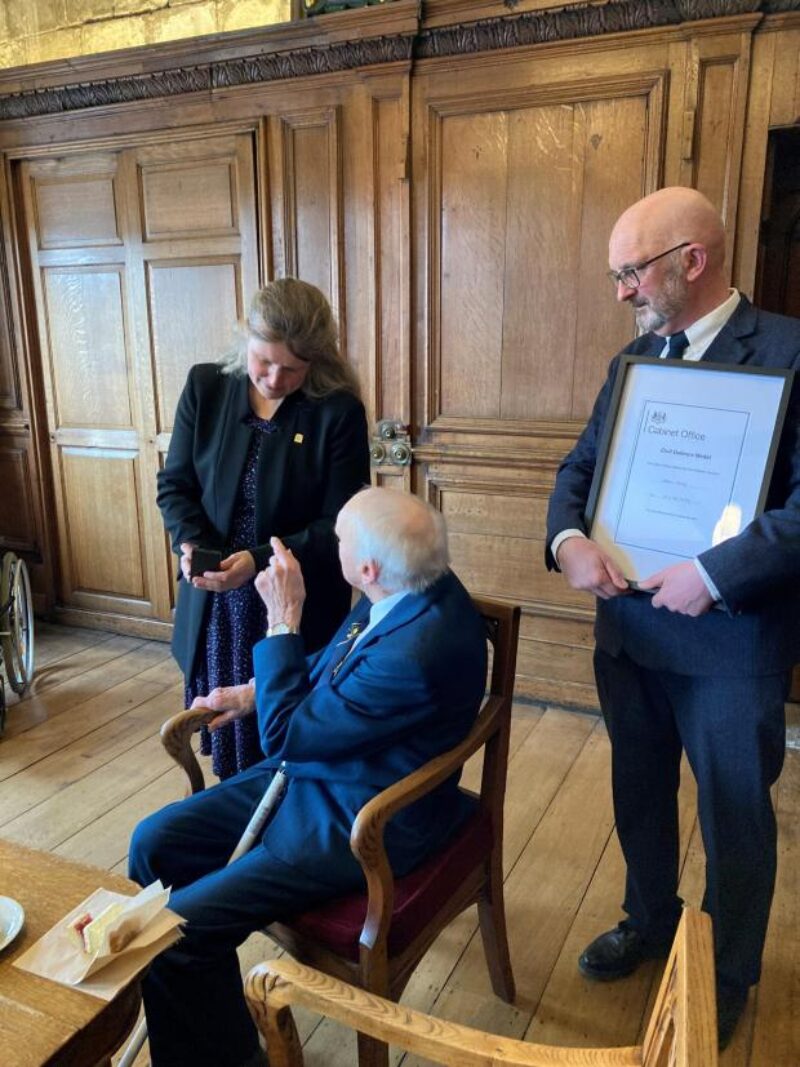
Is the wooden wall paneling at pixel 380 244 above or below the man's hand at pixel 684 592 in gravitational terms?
above

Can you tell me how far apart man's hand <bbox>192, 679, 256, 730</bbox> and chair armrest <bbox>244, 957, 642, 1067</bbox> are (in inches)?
32.4

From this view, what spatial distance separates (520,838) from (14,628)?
2183 mm

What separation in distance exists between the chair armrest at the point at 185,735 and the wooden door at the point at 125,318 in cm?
214

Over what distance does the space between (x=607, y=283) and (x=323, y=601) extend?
164 cm

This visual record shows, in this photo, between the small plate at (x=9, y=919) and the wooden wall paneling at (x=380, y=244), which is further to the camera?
the wooden wall paneling at (x=380, y=244)

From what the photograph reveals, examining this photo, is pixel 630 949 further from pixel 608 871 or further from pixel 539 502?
pixel 539 502

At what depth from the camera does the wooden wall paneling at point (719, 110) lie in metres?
2.53

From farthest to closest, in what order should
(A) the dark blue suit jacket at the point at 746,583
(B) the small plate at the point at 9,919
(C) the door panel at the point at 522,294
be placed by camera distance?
1. (C) the door panel at the point at 522,294
2. (A) the dark blue suit jacket at the point at 746,583
3. (B) the small plate at the point at 9,919

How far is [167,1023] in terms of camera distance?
131cm

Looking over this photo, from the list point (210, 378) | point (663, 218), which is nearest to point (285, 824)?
point (210, 378)

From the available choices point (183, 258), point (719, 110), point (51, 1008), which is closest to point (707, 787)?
point (51, 1008)

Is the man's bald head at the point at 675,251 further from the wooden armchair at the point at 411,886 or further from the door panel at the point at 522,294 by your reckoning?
the door panel at the point at 522,294

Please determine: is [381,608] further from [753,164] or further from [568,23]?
[568,23]

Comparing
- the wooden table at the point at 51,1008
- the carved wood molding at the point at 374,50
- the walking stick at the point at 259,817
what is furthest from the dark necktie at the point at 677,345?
the carved wood molding at the point at 374,50
